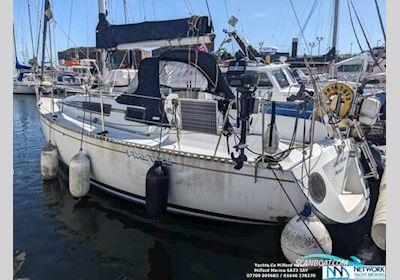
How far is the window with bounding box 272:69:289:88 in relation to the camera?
8836 millimetres

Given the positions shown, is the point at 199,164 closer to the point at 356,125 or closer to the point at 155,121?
the point at 155,121

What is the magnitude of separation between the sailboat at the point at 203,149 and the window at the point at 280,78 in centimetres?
264

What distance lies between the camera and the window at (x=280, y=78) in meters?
8.84

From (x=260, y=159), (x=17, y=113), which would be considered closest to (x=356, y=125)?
(x=260, y=159)

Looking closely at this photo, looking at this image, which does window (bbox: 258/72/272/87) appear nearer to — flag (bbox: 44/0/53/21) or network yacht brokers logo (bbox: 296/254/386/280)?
network yacht brokers logo (bbox: 296/254/386/280)

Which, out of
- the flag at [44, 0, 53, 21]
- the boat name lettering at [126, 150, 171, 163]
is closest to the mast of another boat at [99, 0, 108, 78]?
the flag at [44, 0, 53, 21]

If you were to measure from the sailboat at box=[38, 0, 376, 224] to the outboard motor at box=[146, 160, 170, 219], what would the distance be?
4 centimetres

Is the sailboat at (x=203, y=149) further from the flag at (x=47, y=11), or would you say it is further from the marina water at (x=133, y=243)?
the flag at (x=47, y=11)

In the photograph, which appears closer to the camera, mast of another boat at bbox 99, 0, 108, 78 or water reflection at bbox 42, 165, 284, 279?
water reflection at bbox 42, 165, 284, 279

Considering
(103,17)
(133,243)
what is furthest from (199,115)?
(103,17)

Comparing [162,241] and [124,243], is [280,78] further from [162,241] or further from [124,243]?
[124,243]

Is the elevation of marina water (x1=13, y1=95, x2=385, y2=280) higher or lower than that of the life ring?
lower

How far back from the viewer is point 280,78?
8938 mm

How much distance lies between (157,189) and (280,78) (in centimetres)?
542
